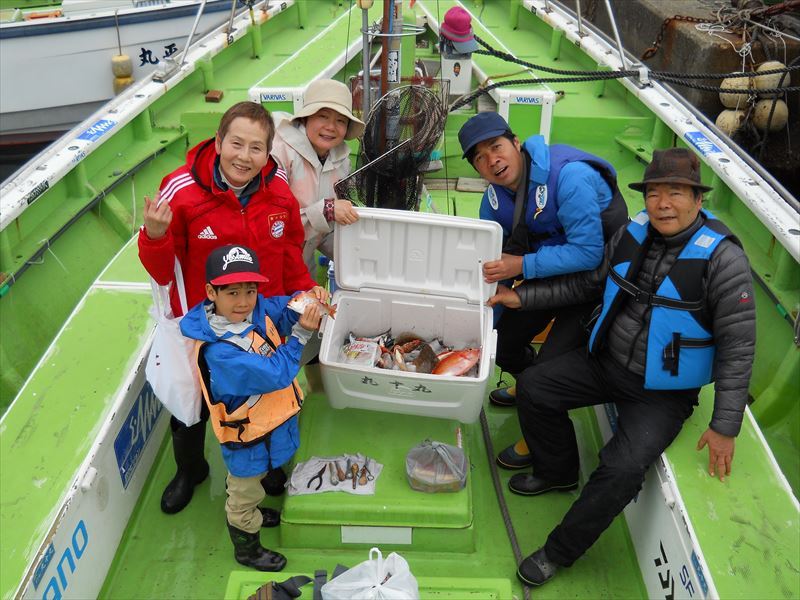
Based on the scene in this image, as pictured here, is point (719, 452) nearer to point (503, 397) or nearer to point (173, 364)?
point (503, 397)

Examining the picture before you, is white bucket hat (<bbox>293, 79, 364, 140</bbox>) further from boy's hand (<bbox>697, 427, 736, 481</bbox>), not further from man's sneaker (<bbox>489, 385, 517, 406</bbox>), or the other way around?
boy's hand (<bbox>697, 427, 736, 481</bbox>)

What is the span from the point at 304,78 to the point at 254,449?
3590 mm

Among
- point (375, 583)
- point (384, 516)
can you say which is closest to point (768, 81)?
point (384, 516)

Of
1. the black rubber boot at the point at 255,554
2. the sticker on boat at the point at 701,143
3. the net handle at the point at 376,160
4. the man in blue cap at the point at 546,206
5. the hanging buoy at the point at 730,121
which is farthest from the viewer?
the hanging buoy at the point at 730,121

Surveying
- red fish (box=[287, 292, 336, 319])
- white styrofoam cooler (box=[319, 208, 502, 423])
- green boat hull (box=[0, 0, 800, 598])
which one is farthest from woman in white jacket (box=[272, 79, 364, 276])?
green boat hull (box=[0, 0, 800, 598])

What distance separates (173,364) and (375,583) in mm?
1075

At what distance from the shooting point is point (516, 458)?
3193mm

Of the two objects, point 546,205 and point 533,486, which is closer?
point 546,205

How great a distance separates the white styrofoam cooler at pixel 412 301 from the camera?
2.76m

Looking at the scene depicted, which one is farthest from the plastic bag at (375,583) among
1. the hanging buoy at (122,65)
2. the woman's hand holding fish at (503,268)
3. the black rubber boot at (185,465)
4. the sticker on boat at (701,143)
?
the hanging buoy at (122,65)

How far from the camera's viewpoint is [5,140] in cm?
940

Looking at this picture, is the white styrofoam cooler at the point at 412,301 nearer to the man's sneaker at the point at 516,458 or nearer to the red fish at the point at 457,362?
the red fish at the point at 457,362

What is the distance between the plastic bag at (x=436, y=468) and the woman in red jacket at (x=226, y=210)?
2.47 feet

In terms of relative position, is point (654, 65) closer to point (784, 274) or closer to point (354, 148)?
point (354, 148)
